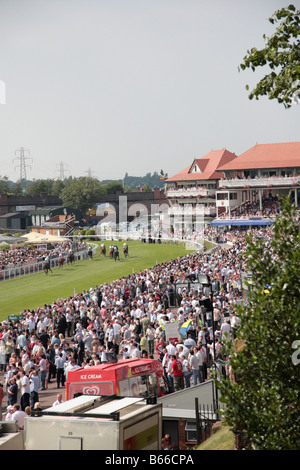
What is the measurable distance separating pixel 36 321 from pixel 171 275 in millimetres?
9822

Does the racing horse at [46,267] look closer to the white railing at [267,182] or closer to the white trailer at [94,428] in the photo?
the white railing at [267,182]

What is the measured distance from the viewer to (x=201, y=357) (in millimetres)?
15578

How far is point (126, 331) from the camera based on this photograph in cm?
2016

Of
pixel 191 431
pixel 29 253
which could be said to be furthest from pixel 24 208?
pixel 191 431

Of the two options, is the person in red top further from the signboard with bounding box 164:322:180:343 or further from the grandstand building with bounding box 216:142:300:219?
the grandstand building with bounding box 216:142:300:219

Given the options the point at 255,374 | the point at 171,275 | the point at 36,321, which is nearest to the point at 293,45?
the point at 255,374

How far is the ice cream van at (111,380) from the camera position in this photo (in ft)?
41.0

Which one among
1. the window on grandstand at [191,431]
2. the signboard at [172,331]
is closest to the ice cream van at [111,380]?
the window on grandstand at [191,431]

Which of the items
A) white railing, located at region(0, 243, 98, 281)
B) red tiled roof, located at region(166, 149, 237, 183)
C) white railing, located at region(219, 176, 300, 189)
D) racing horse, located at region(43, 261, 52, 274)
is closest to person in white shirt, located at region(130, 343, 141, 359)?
white railing, located at region(0, 243, 98, 281)

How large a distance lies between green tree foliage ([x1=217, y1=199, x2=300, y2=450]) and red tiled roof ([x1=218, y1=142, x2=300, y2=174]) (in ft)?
215

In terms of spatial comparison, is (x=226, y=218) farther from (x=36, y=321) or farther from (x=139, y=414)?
(x=139, y=414)

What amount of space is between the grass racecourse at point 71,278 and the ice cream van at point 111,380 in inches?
788

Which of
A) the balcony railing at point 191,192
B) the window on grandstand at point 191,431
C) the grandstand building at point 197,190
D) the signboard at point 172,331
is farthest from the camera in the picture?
the balcony railing at point 191,192

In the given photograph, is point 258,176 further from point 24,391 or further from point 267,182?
point 24,391
